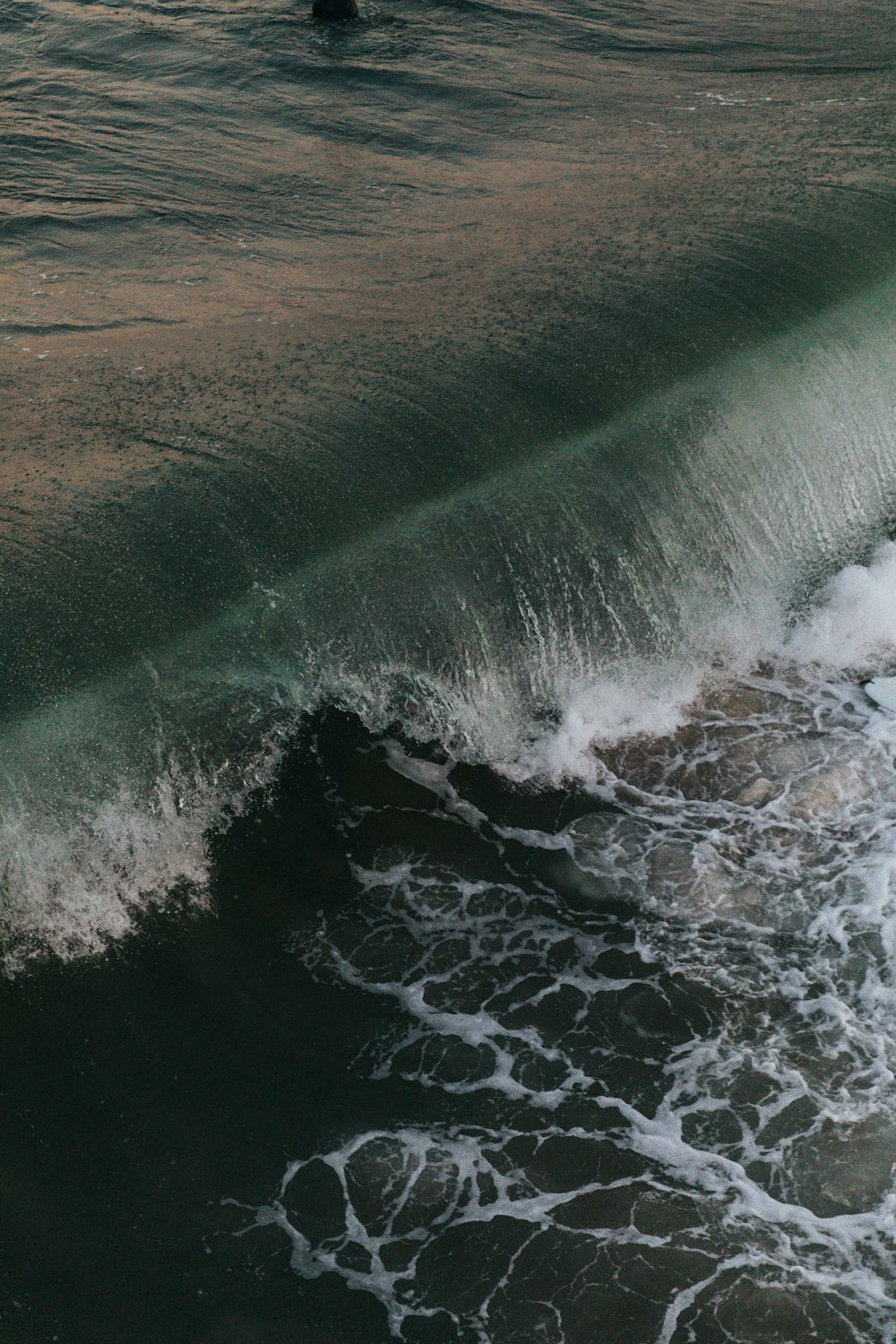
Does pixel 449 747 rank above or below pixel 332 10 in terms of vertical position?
below

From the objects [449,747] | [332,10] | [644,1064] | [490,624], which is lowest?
[644,1064]

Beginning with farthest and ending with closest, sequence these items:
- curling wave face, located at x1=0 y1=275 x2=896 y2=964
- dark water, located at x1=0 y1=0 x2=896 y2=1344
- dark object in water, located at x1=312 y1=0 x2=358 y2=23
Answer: dark object in water, located at x1=312 y1=0 x2=358 y2=23, curling wave face, located at x1=0 y1=275 x2=896 y2=964, dark water, located at x1=0 y1=0 x2=896 y2=1344

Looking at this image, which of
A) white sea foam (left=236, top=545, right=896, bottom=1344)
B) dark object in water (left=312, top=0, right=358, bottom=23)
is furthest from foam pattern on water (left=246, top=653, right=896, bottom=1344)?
dark object in water (left=312, top=0, right=358, bottom=23)

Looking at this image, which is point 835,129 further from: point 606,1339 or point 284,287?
point 606,1339

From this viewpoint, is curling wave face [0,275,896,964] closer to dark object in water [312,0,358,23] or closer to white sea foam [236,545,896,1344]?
white sea foam [236,545,896,1344]

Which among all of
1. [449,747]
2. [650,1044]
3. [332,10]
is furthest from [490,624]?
[332,10]

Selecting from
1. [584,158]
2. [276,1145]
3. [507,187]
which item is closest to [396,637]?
[276,1145]

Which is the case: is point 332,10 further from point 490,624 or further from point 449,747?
point 449,747
